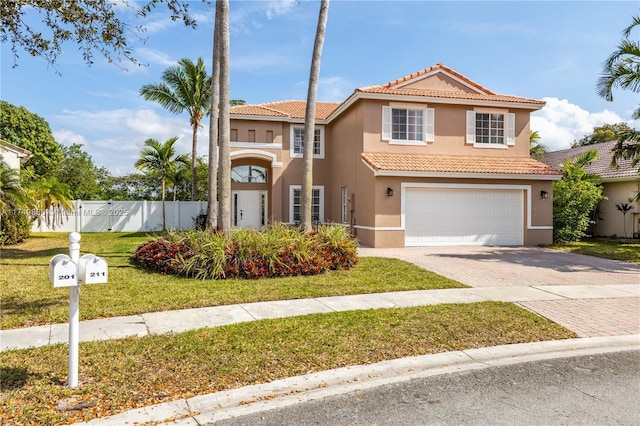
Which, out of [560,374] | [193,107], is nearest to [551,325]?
[560,374]

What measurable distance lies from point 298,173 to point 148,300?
47.0 ft

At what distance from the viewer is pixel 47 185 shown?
56.4ft

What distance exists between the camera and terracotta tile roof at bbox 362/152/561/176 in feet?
51.6

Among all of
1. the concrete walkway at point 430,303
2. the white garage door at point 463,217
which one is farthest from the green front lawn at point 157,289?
the white garage door at point 463,217

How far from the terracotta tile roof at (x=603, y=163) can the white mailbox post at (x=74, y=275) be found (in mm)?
21755

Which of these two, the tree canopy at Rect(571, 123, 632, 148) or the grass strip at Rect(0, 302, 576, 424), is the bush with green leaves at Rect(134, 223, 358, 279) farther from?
the tree canopy at Rect(571, 123, 632, 148)

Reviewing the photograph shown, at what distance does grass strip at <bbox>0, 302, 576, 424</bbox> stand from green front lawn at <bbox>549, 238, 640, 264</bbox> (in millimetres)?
9424

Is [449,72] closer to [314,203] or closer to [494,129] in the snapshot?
[494,129]

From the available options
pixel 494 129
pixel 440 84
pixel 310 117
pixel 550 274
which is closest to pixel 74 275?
pixel 310 117

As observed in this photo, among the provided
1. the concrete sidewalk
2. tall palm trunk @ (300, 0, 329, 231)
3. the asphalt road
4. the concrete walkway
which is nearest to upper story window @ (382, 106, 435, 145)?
tall palm trunk @ (300, 0, 329, 231)

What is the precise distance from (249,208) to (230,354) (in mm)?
17990

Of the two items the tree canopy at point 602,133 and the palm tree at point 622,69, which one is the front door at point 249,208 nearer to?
the palm tree at point 622,69

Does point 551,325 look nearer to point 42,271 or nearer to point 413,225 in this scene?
point 413,225

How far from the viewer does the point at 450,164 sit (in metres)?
16.5
